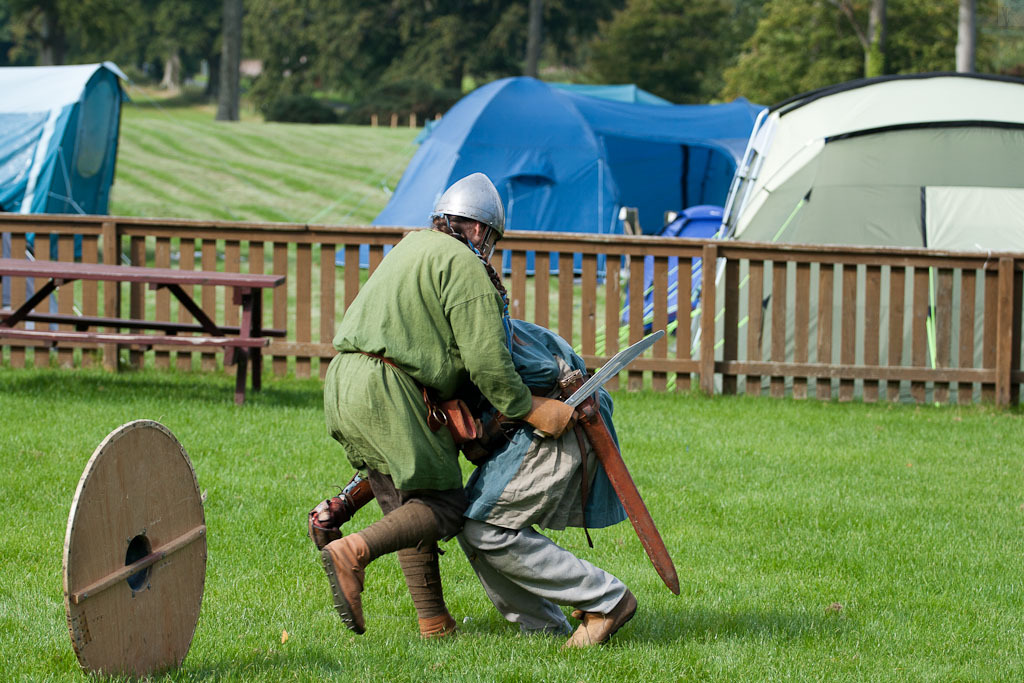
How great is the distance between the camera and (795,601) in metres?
4.52

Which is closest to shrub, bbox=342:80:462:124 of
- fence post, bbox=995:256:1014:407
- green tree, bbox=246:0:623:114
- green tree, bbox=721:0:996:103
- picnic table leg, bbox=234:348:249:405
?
green tree, bbox=246:0:623:114

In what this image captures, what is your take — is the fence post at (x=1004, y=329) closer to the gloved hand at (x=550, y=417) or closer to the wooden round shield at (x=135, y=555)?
the gloved hand at (x=550, y=417)

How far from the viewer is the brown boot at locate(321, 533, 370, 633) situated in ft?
11.3

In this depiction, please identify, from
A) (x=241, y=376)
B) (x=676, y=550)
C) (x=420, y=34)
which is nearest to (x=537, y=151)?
(x=241, y=376)

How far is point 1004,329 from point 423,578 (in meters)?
5.89

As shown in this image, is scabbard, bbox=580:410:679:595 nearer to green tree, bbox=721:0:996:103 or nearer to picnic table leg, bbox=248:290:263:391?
picnic table leg, bbox=248:290:263:391

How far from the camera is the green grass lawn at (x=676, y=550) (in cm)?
381

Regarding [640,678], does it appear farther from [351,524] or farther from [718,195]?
[718,195]

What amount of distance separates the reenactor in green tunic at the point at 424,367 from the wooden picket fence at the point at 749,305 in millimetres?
4661

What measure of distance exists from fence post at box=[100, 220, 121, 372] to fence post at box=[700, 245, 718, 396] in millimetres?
4398

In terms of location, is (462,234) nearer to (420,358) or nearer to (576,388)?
(420,358)

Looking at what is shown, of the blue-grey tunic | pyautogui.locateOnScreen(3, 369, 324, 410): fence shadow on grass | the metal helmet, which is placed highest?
the metal helmet

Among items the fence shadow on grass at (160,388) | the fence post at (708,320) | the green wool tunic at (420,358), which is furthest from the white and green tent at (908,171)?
the green wool tunic at (420,358)

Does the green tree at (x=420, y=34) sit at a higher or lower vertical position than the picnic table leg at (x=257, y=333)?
higher
